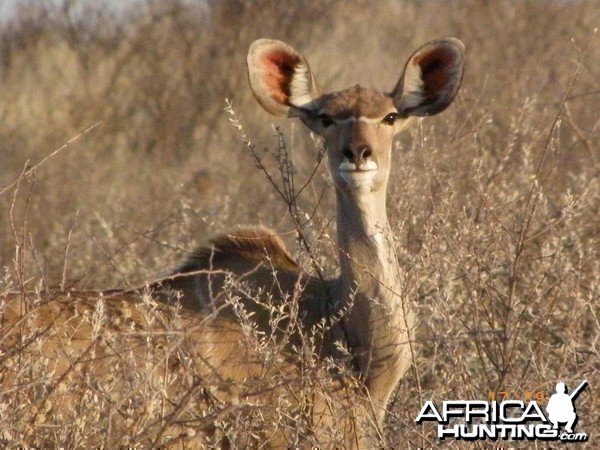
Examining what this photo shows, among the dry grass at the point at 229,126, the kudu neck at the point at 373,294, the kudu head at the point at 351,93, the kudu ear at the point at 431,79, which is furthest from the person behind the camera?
the dry grass at the point at 229,126

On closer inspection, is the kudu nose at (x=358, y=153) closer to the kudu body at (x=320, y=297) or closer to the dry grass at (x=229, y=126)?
the kudu body at (x=320, y=297)

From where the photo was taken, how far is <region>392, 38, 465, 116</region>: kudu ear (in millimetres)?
5656

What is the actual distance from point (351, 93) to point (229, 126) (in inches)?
353

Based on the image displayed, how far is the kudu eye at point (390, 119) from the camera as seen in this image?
5476 mm

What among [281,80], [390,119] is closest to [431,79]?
[390,119]

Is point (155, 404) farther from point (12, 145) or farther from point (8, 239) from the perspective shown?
point (12, 145)

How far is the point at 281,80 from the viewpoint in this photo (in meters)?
5.74

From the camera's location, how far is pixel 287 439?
4.84 metres

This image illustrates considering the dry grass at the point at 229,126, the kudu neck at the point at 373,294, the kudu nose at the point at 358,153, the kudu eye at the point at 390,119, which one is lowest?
the dry grass at the point at 229,126

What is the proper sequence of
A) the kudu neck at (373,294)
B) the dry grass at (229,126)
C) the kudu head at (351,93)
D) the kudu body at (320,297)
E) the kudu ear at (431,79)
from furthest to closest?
the dry grass at (229,126)
the kudu ear at (431,79)
the kudu head at (351,93)
the kudu neck at (373,294)
the kudu body at (320,297)

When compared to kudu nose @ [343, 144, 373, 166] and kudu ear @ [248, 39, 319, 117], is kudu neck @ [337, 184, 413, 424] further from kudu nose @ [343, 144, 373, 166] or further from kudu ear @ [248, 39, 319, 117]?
kudu ear @ [248, 39, 319, 117]

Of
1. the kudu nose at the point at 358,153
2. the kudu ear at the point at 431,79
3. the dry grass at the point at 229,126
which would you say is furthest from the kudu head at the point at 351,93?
the dry grass at the point at 229,126

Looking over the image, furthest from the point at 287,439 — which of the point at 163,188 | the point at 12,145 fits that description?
the point at 12,145

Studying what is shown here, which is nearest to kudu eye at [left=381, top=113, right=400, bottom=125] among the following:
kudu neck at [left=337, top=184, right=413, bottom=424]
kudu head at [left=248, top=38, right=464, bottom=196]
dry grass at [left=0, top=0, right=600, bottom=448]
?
kudu head at [left=248, top=38, right=464, bottom=196]
